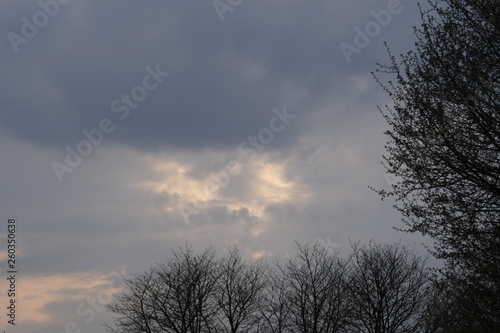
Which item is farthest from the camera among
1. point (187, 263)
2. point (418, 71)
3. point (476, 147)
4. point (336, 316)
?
point (187, 263)

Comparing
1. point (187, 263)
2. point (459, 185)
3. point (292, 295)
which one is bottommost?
point (459, 185)

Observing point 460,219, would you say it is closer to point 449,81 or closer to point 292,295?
point 449,81

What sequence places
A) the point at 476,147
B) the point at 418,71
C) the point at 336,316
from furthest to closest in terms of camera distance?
the point at 336,316 → the point at 418,71 → the point at 476,147

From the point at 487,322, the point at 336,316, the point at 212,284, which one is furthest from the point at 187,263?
the point at 487,322

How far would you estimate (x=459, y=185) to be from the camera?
1105cm

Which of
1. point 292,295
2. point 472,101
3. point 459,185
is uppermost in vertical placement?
point 292,295

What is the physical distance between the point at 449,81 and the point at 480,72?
0.59 m

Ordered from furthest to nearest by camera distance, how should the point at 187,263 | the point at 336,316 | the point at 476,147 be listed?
the point at 187,263 → the point at 336,316 → the point at 476,147

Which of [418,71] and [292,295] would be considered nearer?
[418,71]

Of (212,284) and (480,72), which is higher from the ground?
(212,284)

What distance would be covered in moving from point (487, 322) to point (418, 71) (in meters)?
5.61

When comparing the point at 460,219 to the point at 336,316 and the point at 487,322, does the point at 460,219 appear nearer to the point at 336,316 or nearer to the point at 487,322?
the point at 487,322

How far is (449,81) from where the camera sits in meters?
11.1

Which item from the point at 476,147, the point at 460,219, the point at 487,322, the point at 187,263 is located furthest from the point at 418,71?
the point at 187,263
